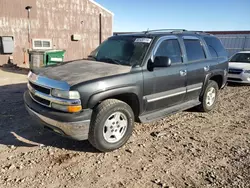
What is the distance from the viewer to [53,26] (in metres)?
15.0

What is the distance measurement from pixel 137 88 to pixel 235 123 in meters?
2.71

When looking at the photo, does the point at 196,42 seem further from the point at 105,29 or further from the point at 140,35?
the point at 105,29

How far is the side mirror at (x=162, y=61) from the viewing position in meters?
3.93

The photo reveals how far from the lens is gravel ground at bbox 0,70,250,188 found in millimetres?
2992

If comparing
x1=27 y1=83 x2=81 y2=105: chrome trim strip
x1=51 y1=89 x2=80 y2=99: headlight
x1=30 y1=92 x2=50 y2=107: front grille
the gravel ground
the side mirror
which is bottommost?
the gravel ground

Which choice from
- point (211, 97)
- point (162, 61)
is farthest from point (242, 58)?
point (162, 61)

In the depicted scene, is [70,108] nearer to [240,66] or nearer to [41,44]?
[240,66]

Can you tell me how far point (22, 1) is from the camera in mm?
13523

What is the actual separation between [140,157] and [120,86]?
115 centimetres

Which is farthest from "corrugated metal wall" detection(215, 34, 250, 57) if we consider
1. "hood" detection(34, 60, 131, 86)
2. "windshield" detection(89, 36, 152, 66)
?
"hood" detection(34, 60, 131, 86)

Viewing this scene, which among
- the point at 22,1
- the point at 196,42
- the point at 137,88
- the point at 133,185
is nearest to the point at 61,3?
→ the point at 22,1

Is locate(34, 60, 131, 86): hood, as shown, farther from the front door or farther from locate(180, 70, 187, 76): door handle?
locate(180, 70, 187, 76): door handle

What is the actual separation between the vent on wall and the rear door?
11.8 m

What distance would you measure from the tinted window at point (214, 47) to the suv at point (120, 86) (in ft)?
0.85
